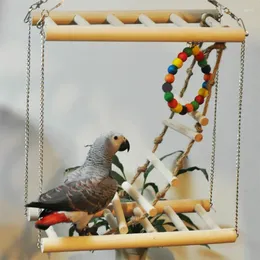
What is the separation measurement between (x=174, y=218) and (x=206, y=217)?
2.5 inches

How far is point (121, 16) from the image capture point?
113 cm

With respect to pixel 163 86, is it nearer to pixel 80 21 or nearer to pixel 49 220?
pixel 80 21

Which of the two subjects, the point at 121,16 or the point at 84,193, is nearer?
the point at 84,193

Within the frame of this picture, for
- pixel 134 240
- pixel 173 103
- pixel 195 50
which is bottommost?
pixel 134 240

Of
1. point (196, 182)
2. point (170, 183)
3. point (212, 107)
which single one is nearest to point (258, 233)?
point (196, 182)

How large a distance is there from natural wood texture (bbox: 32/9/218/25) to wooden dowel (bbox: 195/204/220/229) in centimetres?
39

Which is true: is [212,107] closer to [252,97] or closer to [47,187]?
[252,97]

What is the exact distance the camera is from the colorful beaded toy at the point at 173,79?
3.44 feet

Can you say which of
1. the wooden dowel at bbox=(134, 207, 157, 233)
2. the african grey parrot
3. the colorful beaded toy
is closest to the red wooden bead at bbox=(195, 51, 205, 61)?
the colorful beaded toy

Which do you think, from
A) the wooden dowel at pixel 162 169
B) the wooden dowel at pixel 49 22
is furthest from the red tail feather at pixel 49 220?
the wooden dowel at pixel 49 22

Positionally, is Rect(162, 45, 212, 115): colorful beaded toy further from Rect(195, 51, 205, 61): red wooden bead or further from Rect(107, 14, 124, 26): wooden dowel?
Rect(107, 14, 124, 26): wooden dowel

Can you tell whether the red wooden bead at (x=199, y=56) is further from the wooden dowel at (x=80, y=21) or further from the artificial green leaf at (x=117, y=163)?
the artificial green leaf at (x=117, y=163)

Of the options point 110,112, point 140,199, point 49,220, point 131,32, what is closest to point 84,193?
point 49,220

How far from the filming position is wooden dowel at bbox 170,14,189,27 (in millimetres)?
1082
